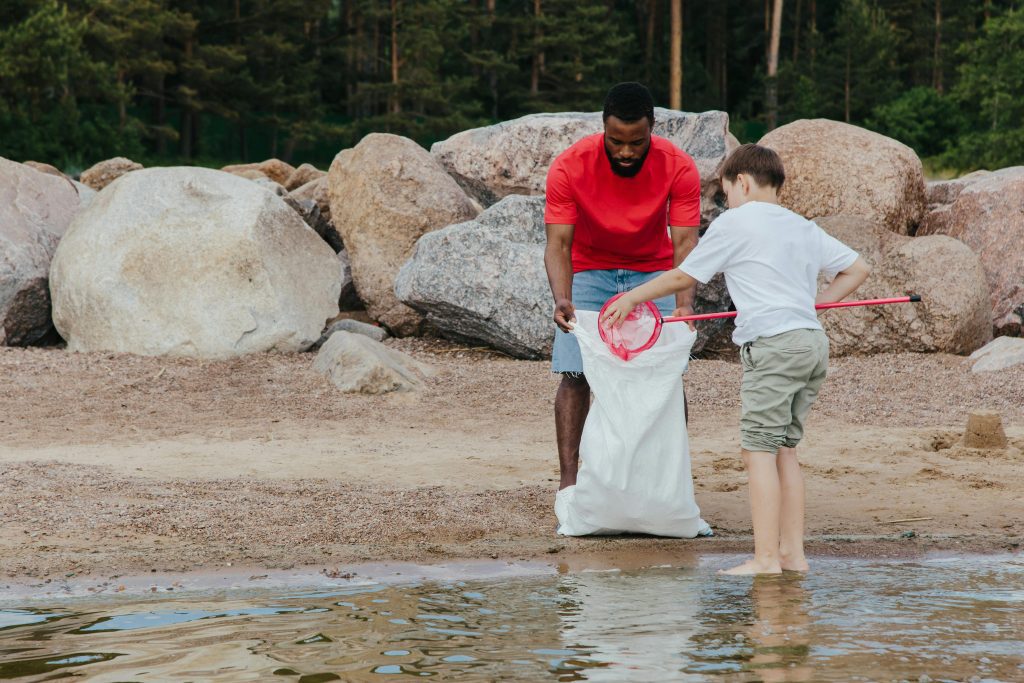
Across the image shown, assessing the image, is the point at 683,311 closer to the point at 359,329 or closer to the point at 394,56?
the point at 359,329

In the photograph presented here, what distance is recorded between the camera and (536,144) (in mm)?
11289

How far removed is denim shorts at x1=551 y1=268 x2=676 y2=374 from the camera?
16.9 ft

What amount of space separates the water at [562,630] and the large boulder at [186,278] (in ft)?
17.8

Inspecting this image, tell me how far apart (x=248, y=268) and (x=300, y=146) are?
A: 25.4 m

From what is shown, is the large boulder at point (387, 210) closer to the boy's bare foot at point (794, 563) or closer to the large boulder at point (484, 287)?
the large boulder at point (484, 287)

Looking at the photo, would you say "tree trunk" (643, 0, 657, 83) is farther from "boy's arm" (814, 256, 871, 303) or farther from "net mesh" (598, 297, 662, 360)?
"boy's arm" (814, 256, 871, 303)

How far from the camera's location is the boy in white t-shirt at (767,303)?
436cm

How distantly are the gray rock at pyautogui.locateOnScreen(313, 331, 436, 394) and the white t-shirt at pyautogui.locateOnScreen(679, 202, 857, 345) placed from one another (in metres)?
4.40

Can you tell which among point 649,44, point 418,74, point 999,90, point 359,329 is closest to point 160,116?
point 418,74

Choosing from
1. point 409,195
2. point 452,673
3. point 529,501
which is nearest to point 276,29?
point 409,195

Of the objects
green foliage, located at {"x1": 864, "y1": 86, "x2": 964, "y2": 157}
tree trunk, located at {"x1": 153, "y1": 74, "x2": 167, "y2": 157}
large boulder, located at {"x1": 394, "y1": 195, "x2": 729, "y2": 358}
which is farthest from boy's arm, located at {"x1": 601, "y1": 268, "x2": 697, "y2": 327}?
green foliage, located at {"x1": 864, "y1": 86, "x2": 964, "y2": 157}

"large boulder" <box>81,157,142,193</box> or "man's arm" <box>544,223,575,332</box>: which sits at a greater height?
"large boulder" <box>81,157,142,193</box>

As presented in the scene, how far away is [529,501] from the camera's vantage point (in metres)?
5.69

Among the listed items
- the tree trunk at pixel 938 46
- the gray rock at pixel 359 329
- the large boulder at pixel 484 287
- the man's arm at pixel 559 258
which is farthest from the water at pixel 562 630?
the tree trunk at pixel 938 46
